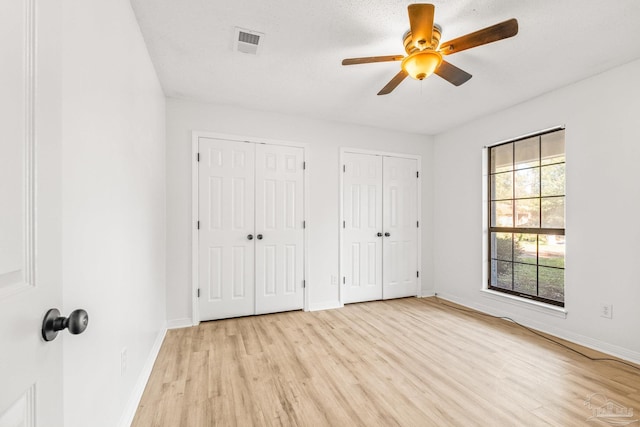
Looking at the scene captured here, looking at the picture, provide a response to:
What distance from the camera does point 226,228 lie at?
3322 mm

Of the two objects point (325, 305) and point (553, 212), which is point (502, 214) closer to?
point (553, 212)

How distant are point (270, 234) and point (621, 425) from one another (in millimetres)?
3176

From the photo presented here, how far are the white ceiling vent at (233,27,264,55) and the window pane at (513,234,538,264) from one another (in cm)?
349

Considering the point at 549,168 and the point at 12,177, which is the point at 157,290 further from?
the point at 549,168

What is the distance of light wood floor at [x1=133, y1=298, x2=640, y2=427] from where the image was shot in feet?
5.68

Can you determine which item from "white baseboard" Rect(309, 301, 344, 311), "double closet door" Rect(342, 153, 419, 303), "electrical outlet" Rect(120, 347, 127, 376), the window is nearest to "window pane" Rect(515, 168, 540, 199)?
the window

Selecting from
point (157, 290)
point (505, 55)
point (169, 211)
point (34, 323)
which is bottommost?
point (157, 290)

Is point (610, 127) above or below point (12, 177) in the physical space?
above

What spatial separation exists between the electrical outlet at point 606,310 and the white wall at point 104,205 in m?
3.80

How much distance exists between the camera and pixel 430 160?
453 centimetres

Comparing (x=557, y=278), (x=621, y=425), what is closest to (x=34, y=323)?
(x=621, y=425)

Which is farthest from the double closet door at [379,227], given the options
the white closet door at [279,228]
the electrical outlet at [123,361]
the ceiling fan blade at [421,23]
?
the electrical outlet at [123,361]

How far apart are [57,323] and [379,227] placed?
12.5ft

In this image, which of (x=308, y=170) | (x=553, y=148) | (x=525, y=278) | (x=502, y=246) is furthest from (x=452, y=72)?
(x=525, y=278)
